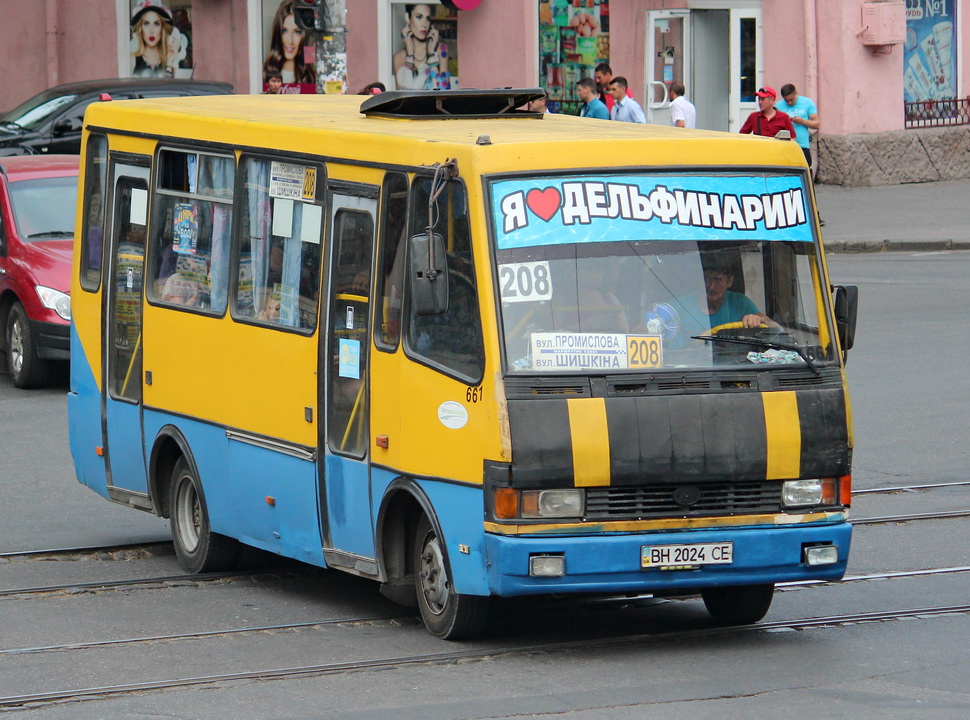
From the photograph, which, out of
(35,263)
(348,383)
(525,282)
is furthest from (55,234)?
(525,282)

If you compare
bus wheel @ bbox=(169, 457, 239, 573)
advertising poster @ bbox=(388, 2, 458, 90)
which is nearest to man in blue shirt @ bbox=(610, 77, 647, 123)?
advertising poster @ bbox=(388, 2, 458, 90)

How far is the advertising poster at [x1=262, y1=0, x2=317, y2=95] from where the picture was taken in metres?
32.2

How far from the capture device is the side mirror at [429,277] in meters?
7.31

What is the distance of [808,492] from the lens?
24.5ft

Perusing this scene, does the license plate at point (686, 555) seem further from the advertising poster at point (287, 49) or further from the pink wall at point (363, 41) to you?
the advertising poster at point (287, 49)

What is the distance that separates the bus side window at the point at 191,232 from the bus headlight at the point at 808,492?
3118 millimetres

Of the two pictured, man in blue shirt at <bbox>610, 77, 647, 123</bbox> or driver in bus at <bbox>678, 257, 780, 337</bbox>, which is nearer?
driver in bus at <bbox>678, 257, 780, 337</bbox>

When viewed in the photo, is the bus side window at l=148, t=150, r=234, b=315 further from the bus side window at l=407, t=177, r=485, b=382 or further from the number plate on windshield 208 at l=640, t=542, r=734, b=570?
the number plate on windshield 208 at l=640, t=542, r=734, b=570

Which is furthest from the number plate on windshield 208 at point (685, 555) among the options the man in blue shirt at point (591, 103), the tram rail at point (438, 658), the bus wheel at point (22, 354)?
the man in blue shirt at point (591, 103)

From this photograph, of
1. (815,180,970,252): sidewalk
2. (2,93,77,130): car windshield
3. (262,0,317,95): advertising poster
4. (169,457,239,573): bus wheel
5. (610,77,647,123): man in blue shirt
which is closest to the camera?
(169,457,239,573): bus wheel

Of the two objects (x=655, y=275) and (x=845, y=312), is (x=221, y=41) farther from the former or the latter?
(x=655, y=275)

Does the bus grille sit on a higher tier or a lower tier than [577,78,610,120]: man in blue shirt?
lower

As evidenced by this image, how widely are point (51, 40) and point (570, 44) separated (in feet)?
31.5

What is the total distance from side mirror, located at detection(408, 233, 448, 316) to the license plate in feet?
4.00
